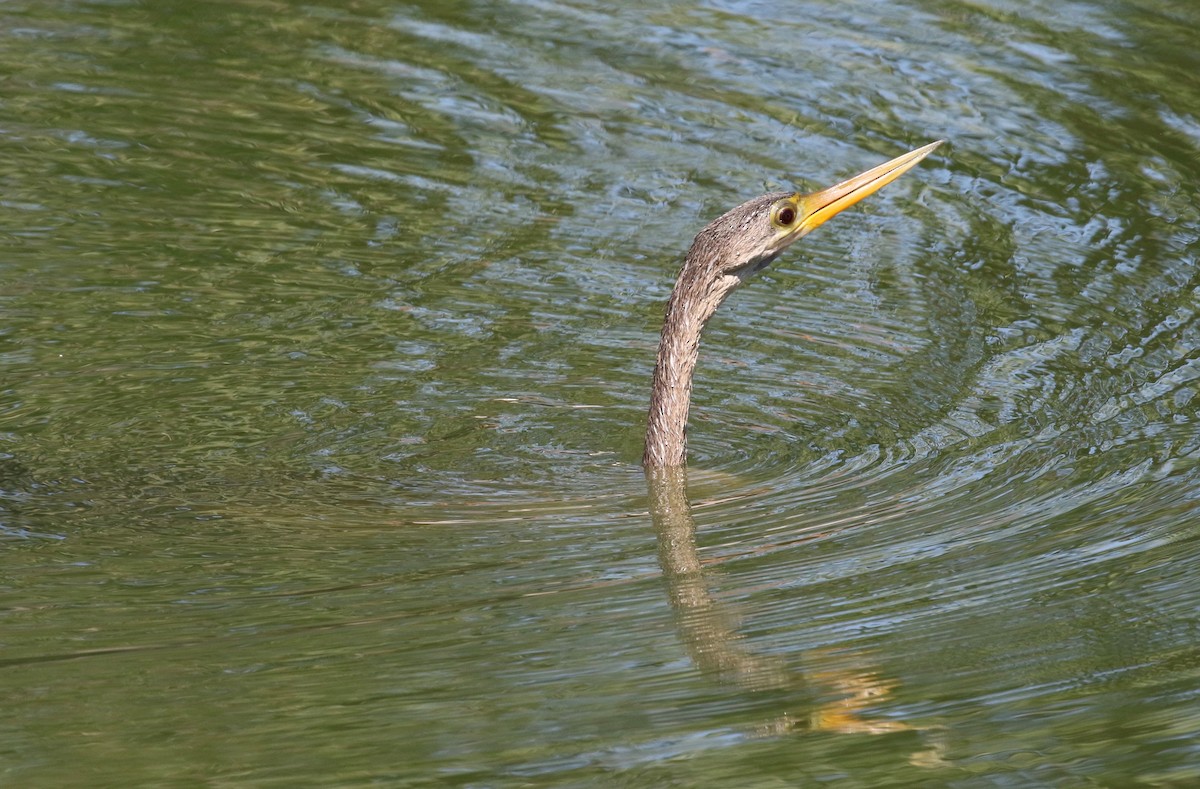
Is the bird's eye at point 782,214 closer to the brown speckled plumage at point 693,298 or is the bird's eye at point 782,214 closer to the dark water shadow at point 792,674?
the brown speckled plumage at point 693,298

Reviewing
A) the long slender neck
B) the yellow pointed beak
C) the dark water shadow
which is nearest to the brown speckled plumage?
the long slender neck

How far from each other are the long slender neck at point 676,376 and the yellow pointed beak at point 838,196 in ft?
1.20

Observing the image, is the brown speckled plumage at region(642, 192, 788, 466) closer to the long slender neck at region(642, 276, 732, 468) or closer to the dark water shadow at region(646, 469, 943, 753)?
the long slender neck at region(642, 276, 732, 468)

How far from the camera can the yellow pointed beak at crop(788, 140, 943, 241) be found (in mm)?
6539

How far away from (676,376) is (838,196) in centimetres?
89

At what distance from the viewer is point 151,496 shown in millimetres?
6113

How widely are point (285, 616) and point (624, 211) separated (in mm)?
4318

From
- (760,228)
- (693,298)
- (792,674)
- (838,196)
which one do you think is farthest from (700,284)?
(792,674)

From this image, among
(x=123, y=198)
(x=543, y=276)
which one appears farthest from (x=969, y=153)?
(x=123, y=198)

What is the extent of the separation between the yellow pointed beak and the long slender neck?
366 millimetres

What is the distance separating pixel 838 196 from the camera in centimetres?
662


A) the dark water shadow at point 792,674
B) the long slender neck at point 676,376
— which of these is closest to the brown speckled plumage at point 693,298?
the long slender neck at point 676,376

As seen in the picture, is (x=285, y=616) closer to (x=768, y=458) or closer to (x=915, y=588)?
(x=915, y=588)

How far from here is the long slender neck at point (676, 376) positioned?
653 centimetres
